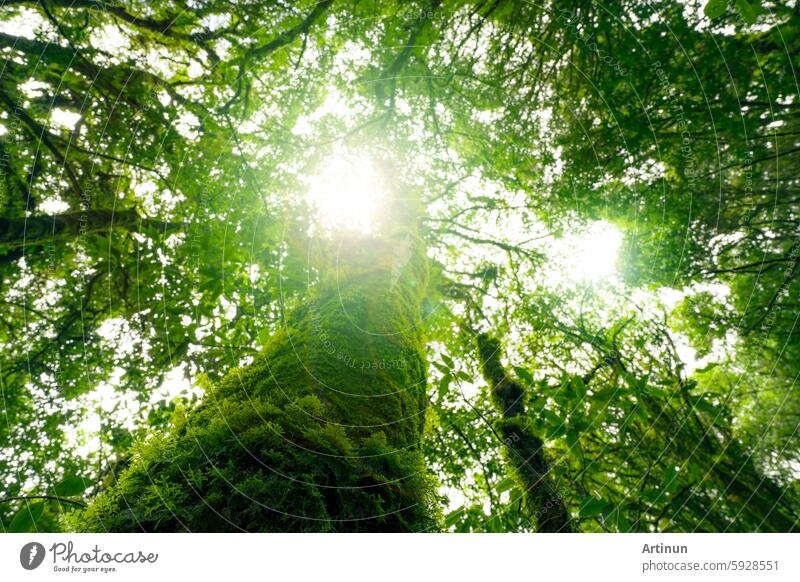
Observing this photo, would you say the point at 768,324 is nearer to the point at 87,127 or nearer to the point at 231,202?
the point at 231,202

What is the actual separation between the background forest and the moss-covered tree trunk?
1349 mm

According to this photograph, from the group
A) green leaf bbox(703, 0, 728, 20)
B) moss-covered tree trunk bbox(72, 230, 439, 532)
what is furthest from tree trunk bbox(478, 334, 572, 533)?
green leaf bbox(703, 0, 728, 20)

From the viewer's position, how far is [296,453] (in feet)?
5.73

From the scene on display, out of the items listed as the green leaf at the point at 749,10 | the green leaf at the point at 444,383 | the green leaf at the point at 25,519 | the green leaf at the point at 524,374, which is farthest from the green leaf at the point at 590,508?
the green leaf at the point at 749,10

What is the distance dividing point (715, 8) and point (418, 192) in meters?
4.69

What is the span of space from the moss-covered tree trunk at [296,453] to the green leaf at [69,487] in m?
0.12

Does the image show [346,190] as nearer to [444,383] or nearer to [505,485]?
[444,383]

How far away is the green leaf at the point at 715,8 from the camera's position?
97.7 inches

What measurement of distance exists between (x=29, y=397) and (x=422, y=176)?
8056mm

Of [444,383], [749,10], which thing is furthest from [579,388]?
[749,10]

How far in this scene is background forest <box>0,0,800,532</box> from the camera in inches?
177

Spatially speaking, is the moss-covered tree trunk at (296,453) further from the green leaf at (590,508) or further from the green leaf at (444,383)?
the green leaf at (590,508)
